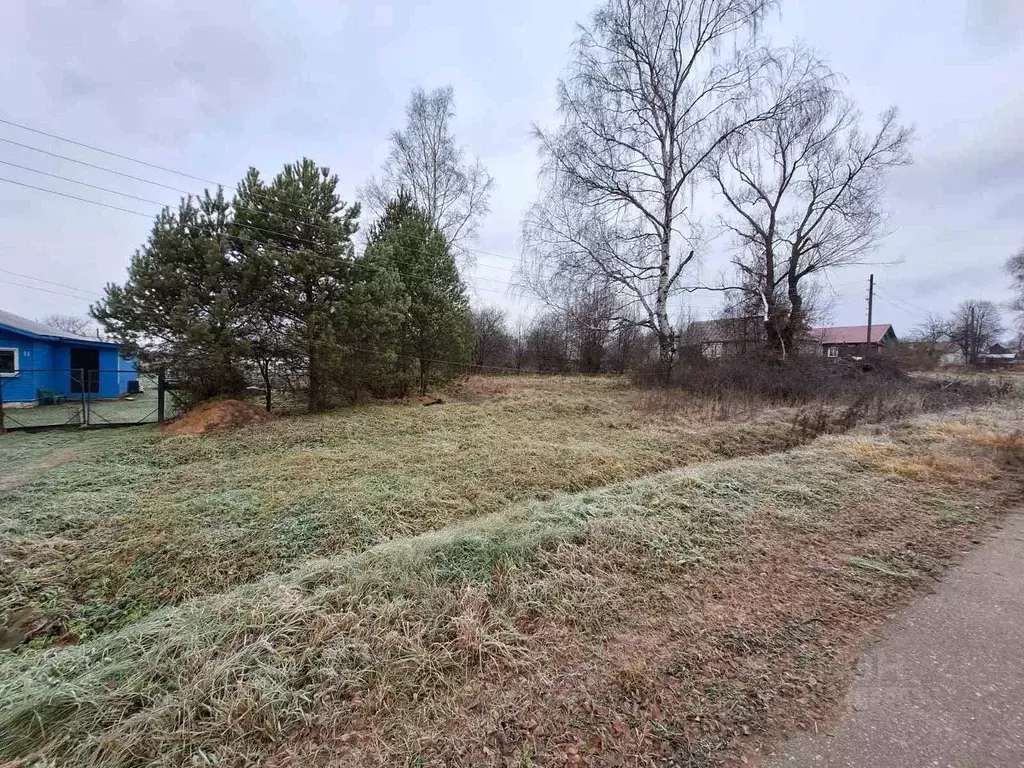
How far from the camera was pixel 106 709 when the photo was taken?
1636mm

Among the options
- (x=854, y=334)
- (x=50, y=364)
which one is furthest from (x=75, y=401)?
(x=854, y=334)

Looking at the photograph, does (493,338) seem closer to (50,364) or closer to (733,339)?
(733,339)

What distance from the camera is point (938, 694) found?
179 centimetres

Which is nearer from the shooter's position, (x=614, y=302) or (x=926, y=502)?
(x=926, y=502)

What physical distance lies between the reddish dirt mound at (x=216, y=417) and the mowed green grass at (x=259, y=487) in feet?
1.54

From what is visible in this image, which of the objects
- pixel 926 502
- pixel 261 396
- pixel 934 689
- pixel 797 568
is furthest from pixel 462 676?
pixel 261 396

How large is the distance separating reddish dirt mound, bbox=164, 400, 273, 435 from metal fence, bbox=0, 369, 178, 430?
1.45 meters

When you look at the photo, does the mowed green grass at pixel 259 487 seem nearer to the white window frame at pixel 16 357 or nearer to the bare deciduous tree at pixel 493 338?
the white window frame at pixel 16 357

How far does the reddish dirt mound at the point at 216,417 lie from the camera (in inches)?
337

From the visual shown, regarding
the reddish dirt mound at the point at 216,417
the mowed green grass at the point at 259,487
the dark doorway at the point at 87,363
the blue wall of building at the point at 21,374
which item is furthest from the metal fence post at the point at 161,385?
the dark doorway at the point at 87,363

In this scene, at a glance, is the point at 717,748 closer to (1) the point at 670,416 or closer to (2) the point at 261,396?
(1) the point at 670,416

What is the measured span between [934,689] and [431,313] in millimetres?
13651

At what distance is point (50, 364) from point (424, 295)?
13132 millimetres

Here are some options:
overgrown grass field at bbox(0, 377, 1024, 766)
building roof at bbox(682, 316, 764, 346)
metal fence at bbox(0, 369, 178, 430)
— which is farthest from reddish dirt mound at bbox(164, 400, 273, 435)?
building roof at bbox(682, 316, 764, 346)
